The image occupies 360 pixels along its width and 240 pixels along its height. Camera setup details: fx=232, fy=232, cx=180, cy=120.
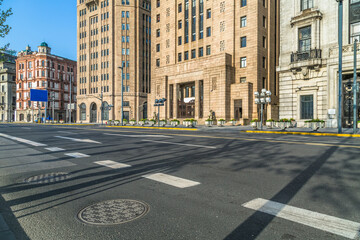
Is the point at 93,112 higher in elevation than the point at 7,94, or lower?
lower

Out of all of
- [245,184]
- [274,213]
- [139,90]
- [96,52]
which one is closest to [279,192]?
[245,184]

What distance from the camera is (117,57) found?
6400 centimetres

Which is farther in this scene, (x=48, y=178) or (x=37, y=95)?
(x=37, y=95)

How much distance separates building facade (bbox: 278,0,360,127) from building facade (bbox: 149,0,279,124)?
9453 mm

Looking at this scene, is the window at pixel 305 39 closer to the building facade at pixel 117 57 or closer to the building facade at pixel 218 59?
the building facade at pixel 218 59

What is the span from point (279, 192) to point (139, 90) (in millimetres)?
63089

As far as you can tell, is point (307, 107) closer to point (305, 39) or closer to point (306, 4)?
point (305, 39)

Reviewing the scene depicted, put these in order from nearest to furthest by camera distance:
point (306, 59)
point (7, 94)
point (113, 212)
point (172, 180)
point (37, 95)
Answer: point (113, 212)
point (172, 180)
point (306, 59)
point (37, 95)
point (7, 94)

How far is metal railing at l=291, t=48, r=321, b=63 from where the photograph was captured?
83.2ft

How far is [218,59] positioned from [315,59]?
54.7 ft

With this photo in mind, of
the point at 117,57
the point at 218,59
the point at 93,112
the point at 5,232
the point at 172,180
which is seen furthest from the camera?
the point at 93,112

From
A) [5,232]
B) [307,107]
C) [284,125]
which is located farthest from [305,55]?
[5,232]

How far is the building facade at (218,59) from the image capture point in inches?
1515

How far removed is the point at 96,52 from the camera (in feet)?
221
